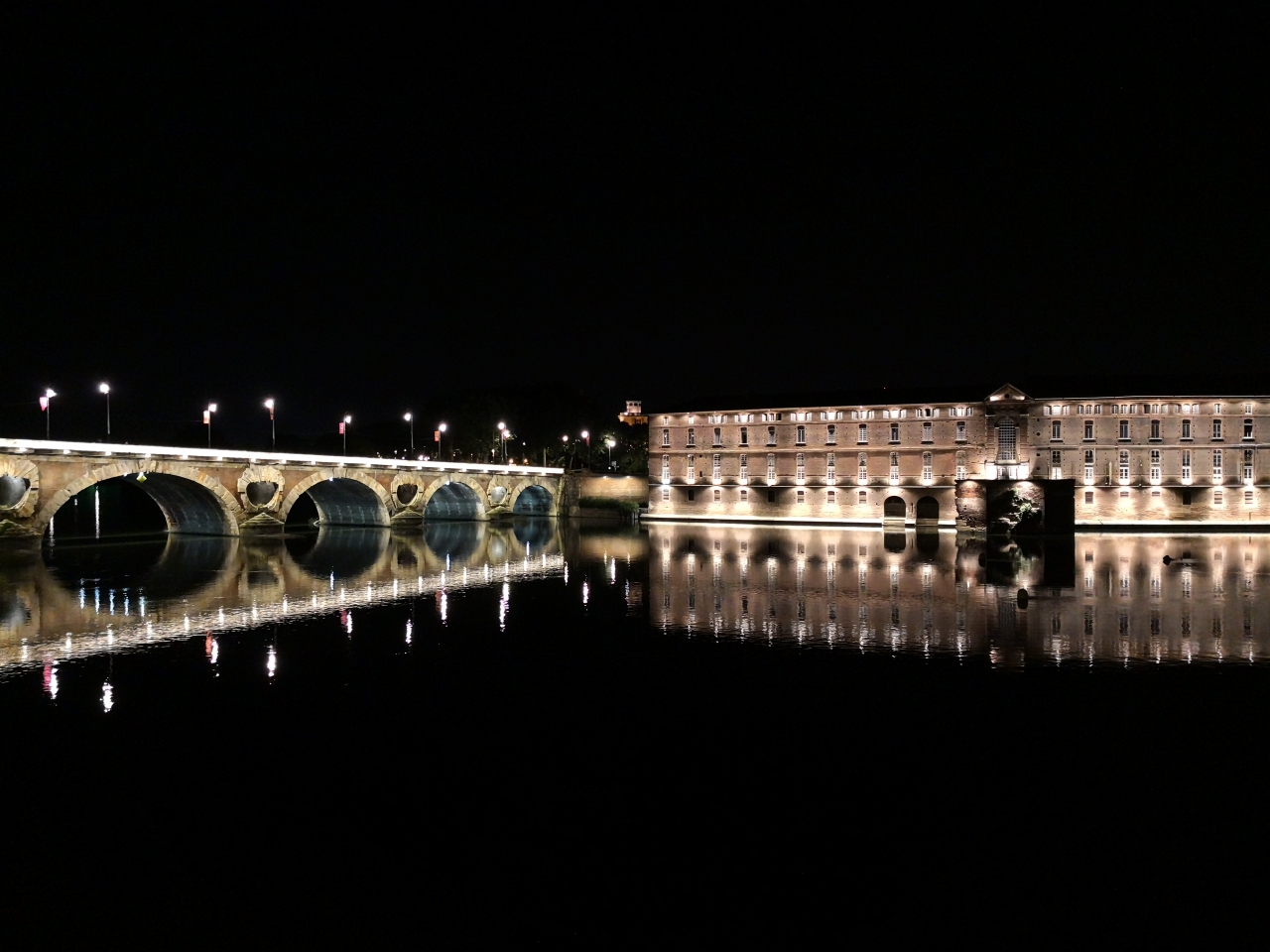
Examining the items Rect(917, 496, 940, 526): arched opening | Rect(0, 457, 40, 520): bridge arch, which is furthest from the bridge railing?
Rect(917, 496, 940, 526): arched opening

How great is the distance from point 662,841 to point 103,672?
16.5m

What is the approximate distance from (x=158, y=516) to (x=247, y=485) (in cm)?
3275

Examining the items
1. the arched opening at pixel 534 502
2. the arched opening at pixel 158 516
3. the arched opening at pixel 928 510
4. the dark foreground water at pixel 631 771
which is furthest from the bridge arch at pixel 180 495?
the arched opening at pixel 928 510

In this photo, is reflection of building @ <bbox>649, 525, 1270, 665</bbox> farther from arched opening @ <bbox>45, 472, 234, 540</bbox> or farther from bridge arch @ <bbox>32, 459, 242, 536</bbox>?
arched opening @ <bbox>45, 472, 234, 540</bbox>

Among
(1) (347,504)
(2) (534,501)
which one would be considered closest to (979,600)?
(1) (347,504)

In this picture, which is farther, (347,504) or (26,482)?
(347,504)

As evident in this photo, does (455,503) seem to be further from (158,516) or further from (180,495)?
(180,495)

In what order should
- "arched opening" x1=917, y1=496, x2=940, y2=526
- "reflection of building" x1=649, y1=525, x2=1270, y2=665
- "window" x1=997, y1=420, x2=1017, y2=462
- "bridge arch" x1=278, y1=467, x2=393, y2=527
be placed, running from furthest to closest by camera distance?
1. "arched opening" x1=917, y1=496, x2=940, y2=526
2. "window" x1=997, y1=420, x2=1017, y2=462
3. "bridge arch" x1=278, y1=467, x2=393, y2=527
4. "reflection of building" x1=649, y1=525, x2=1270, y2=665

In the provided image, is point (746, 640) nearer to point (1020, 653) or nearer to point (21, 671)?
point (1020, 653)

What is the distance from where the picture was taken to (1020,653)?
24.3m

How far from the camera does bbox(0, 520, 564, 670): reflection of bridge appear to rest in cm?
2716

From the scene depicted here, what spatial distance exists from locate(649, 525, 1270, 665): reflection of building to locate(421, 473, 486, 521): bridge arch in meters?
38.9

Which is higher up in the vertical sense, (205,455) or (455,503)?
(205,455)

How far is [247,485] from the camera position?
65250 millimetres
